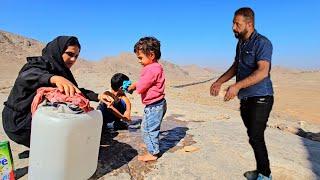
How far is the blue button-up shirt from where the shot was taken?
326 cm

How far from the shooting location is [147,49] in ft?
13.2

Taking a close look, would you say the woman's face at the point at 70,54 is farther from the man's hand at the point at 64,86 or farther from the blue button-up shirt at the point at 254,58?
the blue button-up shirt at the point at 254,58

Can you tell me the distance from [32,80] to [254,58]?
2039 millimetres

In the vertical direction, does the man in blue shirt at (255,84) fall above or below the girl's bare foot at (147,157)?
above

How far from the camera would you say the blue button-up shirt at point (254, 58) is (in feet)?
10.7

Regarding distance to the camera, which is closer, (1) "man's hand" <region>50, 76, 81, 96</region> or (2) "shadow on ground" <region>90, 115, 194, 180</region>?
(1) "man's hand" <region>50, 76, 81, 96</region>

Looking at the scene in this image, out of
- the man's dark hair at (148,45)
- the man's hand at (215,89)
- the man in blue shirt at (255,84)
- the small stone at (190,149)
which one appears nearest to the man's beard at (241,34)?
the man in blue shirt at (255,84)

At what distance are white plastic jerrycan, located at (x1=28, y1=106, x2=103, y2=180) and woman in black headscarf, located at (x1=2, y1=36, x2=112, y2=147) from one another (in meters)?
0.64

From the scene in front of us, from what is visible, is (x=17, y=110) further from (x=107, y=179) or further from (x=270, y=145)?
(x=270, y=145)

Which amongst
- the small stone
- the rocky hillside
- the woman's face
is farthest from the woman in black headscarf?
the rocky hillside

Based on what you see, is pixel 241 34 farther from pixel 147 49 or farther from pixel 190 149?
pixel 190 149

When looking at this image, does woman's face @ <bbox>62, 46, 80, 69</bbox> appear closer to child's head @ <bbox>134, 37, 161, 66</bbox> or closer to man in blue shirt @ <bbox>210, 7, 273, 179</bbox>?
child's head @ <bbox>134, 37, 161, 66</bbox>

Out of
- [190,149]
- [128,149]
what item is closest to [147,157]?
[128,149]

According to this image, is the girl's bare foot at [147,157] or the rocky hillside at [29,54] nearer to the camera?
the girl's bare foot at [147,157]
